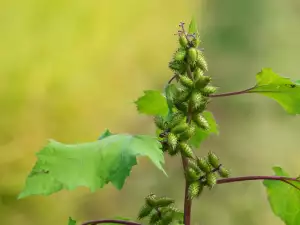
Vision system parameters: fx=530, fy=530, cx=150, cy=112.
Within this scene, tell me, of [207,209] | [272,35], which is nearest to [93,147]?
[207,209]

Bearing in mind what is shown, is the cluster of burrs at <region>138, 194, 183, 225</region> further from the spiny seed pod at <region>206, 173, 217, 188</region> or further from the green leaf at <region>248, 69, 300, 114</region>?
the green leaf at <region>248, 69, 300, 114</region>

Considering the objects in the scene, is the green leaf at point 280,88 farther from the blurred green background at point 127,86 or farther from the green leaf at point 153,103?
the blurred green background at point 127,86

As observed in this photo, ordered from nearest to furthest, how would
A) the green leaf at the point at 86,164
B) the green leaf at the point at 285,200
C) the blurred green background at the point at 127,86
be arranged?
the green leaf at the point at 86,164 < the green leaf at the point at 285,200 < the blurred green background at the point at 127,86

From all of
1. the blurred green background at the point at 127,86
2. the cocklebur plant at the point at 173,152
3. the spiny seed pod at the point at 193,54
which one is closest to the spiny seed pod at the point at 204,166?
the cocklebur plant at the point at 173,152

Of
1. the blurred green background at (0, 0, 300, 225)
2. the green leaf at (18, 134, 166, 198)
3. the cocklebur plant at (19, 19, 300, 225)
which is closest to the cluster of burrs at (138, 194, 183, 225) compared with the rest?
the cocklebur plant at (19, 19, 300, 225)

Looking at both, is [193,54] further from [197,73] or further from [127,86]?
[127,86]

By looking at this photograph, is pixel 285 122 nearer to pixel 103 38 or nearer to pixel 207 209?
pixel 207 209

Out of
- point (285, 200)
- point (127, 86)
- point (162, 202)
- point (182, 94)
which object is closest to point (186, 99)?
point (182, 94)
